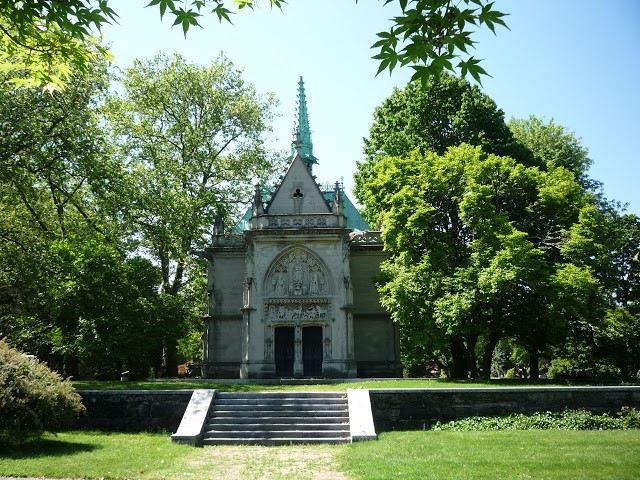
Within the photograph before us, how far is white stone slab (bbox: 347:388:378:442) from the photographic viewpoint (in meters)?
15.2

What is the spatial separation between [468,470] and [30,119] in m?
22.0

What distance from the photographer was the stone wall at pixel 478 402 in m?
17.2

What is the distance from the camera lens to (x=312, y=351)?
29.4 meters

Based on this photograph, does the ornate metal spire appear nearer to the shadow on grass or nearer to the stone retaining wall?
the stone retaining wall

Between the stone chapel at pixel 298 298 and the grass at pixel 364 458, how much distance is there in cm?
1324

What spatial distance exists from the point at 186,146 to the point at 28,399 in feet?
77.7

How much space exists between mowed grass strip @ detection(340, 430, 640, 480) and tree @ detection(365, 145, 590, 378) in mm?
8410

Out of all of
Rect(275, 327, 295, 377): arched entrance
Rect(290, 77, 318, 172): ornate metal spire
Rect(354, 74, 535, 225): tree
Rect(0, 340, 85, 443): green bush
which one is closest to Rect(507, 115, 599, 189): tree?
Rect(354, 74, 535, 225): tree

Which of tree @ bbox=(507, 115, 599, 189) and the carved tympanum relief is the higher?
tree @ bbox=(507, 115, 599, 189)

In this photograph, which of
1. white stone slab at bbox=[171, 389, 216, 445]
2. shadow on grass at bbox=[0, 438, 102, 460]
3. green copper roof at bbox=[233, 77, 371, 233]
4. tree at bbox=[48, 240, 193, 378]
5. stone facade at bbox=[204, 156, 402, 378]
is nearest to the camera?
shadow on grass at bbox=[0, 438, 102, 460]

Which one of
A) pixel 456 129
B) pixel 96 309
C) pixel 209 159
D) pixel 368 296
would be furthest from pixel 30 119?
pixel 456 129

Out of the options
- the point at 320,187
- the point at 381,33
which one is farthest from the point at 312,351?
the point at 381,33

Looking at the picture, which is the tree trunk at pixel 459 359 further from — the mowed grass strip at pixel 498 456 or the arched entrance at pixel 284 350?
the mowed grass strip at pixel 498 456

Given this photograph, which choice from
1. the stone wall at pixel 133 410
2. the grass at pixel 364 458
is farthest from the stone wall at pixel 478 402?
the stone wall at pixel 133 410
